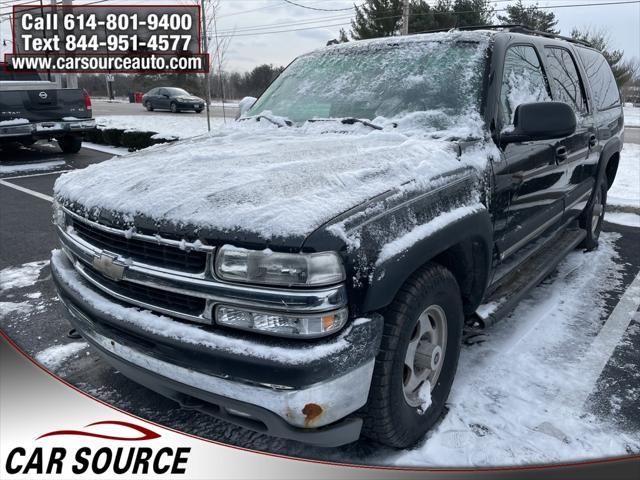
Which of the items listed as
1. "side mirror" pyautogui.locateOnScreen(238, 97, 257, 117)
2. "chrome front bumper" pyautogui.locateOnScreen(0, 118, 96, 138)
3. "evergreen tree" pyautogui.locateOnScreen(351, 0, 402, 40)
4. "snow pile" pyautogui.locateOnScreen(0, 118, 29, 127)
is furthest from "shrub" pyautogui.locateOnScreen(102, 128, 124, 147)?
"evergreen tree" pyautogui.locateOnScreen(351, 0, 402, 40)

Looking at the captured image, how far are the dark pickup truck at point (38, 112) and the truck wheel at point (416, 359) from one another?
1014cm

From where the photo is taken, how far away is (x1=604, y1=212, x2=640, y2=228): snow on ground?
6264mm

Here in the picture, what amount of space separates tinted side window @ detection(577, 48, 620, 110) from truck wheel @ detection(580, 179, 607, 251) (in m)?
0.76

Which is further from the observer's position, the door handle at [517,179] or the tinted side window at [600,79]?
the tinted side window at [600,79]

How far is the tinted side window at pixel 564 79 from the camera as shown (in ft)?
11.8

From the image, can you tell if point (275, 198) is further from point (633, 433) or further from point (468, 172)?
point (633, 433)

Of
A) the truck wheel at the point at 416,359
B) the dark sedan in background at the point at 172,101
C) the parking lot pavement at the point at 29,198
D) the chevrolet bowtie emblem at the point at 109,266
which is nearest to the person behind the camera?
the truck wheel at the point at 416,359

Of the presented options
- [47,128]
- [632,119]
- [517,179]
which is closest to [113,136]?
[47,128]

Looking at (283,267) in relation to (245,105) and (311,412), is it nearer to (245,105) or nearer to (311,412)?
(311,412)

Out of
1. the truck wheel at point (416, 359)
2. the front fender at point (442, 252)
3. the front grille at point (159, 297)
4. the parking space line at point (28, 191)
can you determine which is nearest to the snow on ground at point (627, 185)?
the front fender at point (442, 252)

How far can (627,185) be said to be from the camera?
838cm

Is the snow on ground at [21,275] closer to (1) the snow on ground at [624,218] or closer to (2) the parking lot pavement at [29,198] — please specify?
(2) the parking lot pavement at [29,198]

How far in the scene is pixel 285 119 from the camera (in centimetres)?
345

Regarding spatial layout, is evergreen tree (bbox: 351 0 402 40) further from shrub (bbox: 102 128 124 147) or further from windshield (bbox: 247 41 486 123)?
windshield (bbox: 247 41 486 123)
